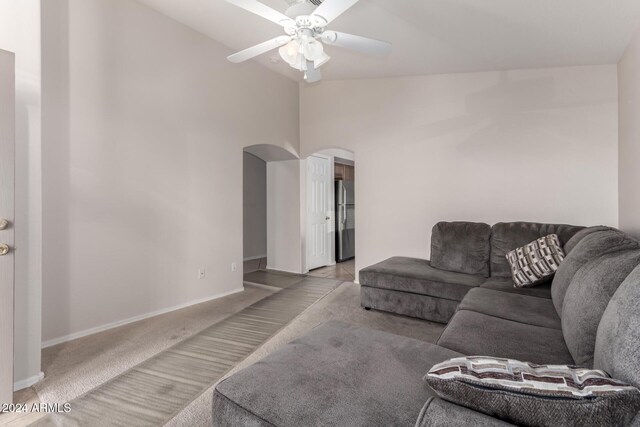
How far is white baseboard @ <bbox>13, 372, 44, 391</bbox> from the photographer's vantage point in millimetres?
1990

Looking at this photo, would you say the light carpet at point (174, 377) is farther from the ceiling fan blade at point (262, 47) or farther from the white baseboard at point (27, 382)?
the ceiling fan blade at point (262, 47)

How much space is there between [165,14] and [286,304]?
11.0 ft

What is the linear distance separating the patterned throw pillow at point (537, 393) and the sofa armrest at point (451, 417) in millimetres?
19

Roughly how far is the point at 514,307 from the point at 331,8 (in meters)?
2.28

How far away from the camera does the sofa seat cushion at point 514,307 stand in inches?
78.6

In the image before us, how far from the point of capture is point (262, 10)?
2053 millimetres

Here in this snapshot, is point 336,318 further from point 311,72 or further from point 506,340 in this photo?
point 311,72

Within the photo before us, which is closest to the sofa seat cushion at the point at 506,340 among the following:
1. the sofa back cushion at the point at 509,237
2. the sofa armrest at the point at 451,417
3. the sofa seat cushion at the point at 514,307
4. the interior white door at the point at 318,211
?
the sofa seat cushion at the point at 514,307

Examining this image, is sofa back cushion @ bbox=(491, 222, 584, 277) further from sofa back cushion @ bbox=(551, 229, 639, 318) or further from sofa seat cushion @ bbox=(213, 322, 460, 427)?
sofa seat cushion @ bbox=(213, 322, 460, 427)

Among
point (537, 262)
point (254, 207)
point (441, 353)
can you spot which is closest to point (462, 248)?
point (537, 262)

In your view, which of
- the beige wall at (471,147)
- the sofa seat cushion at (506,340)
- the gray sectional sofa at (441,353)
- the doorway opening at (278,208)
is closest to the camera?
the gray sectional sofa at (441,353)

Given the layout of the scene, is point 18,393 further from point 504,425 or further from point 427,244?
point 427,244

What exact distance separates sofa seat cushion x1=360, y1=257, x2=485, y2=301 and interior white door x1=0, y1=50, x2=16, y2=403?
277 centimetres

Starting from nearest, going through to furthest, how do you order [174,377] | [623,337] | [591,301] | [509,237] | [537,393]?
[537,393] → [623,337] → [591,301] → [174,377] → [509,237]
